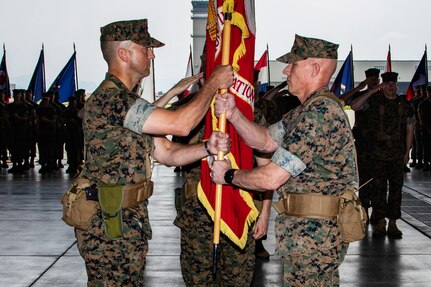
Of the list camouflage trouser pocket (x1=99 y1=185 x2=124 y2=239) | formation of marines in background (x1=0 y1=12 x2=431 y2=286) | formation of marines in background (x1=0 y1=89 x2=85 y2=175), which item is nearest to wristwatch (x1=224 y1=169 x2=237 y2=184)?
formation of marines in background (x1=0 y1=12 x2=431 y2=286)

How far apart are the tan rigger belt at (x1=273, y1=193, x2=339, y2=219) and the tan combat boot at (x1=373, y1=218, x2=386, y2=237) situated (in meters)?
5.26

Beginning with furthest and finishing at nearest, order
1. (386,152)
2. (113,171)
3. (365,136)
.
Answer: (365,136)
(386,152)
(113,171)

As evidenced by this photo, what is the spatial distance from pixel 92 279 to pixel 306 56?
5.57 feet

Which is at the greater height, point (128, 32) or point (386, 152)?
point (128, 32)

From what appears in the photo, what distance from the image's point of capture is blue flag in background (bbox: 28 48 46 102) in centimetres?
2036

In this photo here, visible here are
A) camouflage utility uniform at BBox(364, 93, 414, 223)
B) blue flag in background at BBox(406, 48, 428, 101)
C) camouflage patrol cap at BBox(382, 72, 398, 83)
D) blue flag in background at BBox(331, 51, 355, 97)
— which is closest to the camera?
camouflage utility uniform at BBox(364, 93, 414, 223)

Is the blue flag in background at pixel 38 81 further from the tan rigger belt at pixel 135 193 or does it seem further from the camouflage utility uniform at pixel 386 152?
the tan rigger belt at pixel 135 193

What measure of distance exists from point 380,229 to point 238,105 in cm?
454

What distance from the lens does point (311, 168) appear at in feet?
12.6

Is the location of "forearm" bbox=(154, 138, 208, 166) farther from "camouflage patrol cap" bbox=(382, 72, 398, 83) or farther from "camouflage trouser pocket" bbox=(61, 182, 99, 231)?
"camouflage patrol cap" bbox=(382, 72, 398, 83)

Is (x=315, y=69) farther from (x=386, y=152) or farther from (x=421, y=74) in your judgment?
(x=421, y=74)

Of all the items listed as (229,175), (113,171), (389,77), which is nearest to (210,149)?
(229,175)

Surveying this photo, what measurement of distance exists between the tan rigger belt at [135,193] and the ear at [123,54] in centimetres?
70

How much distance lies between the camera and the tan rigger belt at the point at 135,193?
393 centimetres
